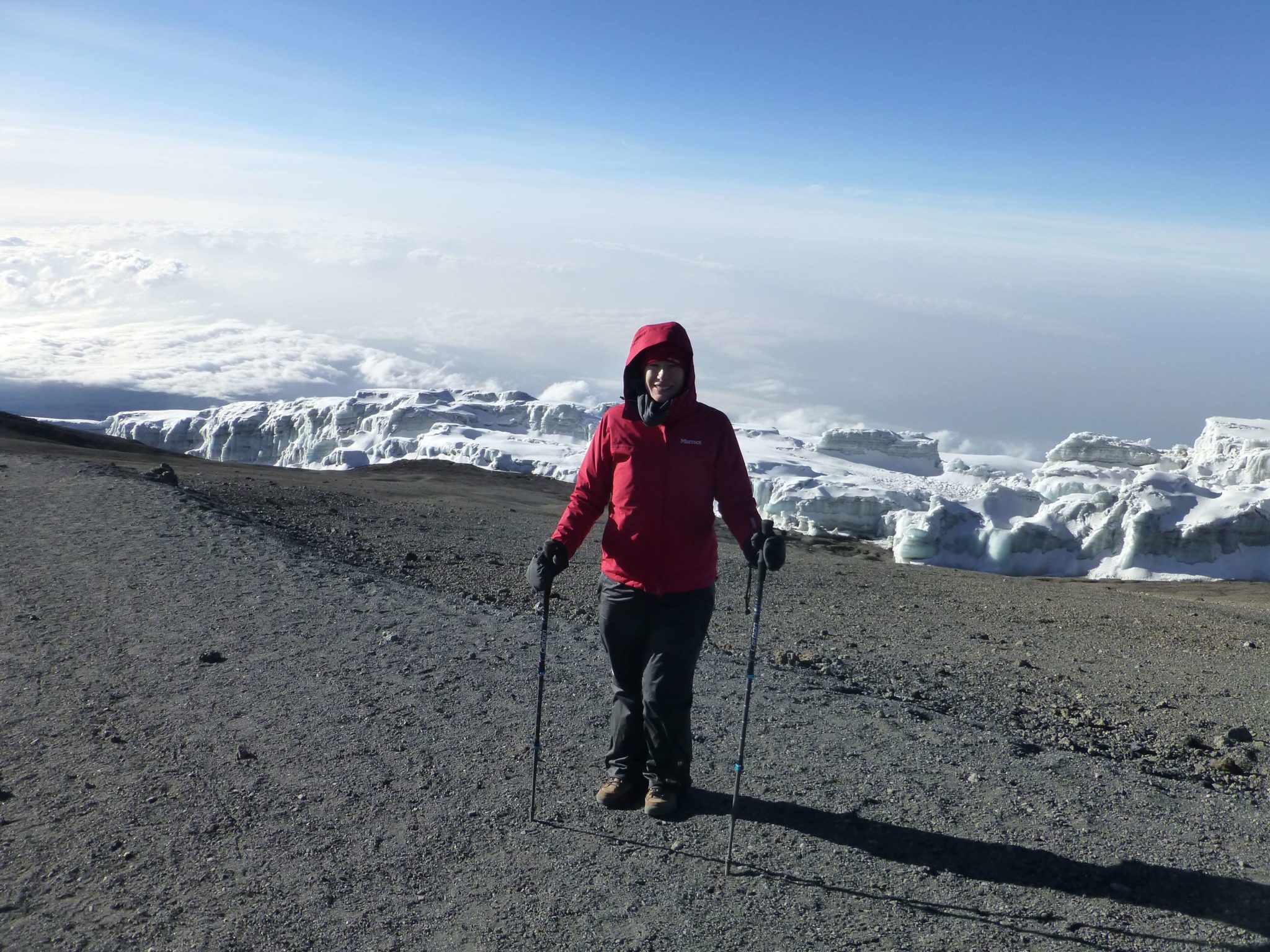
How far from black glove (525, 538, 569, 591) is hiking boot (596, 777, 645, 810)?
37.5 inches

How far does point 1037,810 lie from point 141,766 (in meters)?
4.23

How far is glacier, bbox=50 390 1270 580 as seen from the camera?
18.9 meters

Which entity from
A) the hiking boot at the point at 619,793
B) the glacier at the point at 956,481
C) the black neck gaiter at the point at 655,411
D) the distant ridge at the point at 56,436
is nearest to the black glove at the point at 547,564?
the black neck gaiter at the point at 655,411

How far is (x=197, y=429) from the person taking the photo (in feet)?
238

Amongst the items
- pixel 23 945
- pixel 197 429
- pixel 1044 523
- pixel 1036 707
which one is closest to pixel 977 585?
pixel 1044 523

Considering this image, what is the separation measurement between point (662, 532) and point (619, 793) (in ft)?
4.04

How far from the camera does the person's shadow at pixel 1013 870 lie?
368cm

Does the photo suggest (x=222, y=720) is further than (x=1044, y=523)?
No

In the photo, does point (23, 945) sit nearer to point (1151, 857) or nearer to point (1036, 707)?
point (1151, 857)

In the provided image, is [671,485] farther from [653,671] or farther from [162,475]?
[162,475]

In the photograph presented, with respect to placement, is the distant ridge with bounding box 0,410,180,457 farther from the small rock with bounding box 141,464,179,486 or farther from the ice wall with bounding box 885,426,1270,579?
the ice wall with bounding box 885,426,1270,579

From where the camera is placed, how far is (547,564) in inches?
168

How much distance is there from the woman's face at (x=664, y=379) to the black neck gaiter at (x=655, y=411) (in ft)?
0.07

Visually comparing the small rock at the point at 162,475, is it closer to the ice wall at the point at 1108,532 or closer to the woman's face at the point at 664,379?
the woman's face at the point at 664,379
